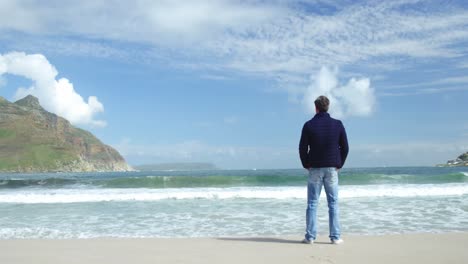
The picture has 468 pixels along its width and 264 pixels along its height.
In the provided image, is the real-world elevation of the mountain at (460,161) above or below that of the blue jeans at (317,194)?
above

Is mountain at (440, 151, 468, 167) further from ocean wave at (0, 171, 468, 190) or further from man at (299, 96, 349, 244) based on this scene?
man at (299, 96, 349, 244)

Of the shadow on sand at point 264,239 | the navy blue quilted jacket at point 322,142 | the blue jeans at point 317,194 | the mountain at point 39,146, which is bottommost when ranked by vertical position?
the shadow on sand at point 264,239

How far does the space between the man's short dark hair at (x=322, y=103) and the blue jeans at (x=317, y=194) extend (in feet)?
2.64

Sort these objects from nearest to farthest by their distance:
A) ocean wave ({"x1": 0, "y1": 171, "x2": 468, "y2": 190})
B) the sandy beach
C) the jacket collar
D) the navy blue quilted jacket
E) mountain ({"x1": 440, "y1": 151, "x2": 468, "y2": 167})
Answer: the sandy beach → the navy blue quilted jacket → the jacket collar → ocean wave ({"x1": 0, "y1": 171, "x2": 468, "y2": 190}) → mountain ({"x1": 440, "y1": 151, "x2": 468, "y2": 167})

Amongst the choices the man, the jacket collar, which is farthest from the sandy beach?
the jacket collar

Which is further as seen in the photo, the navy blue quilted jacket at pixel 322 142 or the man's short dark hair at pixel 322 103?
the man's short dark hair at pixel 322 103

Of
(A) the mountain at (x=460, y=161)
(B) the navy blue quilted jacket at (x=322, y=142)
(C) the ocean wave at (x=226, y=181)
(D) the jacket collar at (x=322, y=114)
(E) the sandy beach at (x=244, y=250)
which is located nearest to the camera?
(E) the sandy beach at (x=244, y=250)

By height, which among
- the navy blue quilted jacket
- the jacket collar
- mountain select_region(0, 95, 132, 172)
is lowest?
the navy blue quilted jacket

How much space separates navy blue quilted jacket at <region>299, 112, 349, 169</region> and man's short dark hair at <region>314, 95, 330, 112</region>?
0.25ft

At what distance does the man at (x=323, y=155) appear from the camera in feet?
17.6

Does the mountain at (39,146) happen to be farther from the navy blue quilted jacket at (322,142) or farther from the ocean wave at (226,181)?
the navy blue quilted jacket at (322,142)

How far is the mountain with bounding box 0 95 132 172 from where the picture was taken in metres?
131

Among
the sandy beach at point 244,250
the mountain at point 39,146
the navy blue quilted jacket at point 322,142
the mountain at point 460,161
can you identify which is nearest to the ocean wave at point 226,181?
the sandy beach at point 244,250

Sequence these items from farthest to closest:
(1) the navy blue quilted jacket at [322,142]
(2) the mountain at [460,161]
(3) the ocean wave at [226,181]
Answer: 1. (2) the mountain at [460,161]
2. (3) the ocean wave at [226,181]
3. (1) the navy blue quilted jacket at [322,142]
